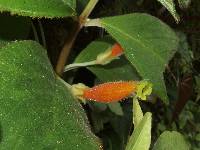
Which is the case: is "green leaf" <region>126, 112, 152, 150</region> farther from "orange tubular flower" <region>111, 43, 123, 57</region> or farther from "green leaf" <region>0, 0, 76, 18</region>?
"orange tubular flower" <region>111, 43, 123, 57</region>

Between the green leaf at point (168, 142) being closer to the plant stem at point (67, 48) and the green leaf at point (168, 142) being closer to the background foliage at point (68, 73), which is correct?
the background foliage at point (68, 73)

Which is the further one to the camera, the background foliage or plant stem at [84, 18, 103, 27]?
plant stem at [84, 18, 103, 27]

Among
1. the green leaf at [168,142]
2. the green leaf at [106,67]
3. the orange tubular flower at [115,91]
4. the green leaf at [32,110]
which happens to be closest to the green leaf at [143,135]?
the green leaf at [32,110]

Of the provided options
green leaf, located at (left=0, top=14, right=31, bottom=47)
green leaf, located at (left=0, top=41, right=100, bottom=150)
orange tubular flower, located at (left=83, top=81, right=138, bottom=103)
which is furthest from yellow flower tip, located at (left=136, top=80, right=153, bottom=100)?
green leaf, located at (left=0, top=14, right=31, bottom=47)

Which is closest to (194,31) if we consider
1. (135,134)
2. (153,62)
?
(153,62)

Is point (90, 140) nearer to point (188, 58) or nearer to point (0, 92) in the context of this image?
point (0, 92)

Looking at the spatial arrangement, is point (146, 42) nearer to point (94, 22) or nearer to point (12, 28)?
point (94, 22)
